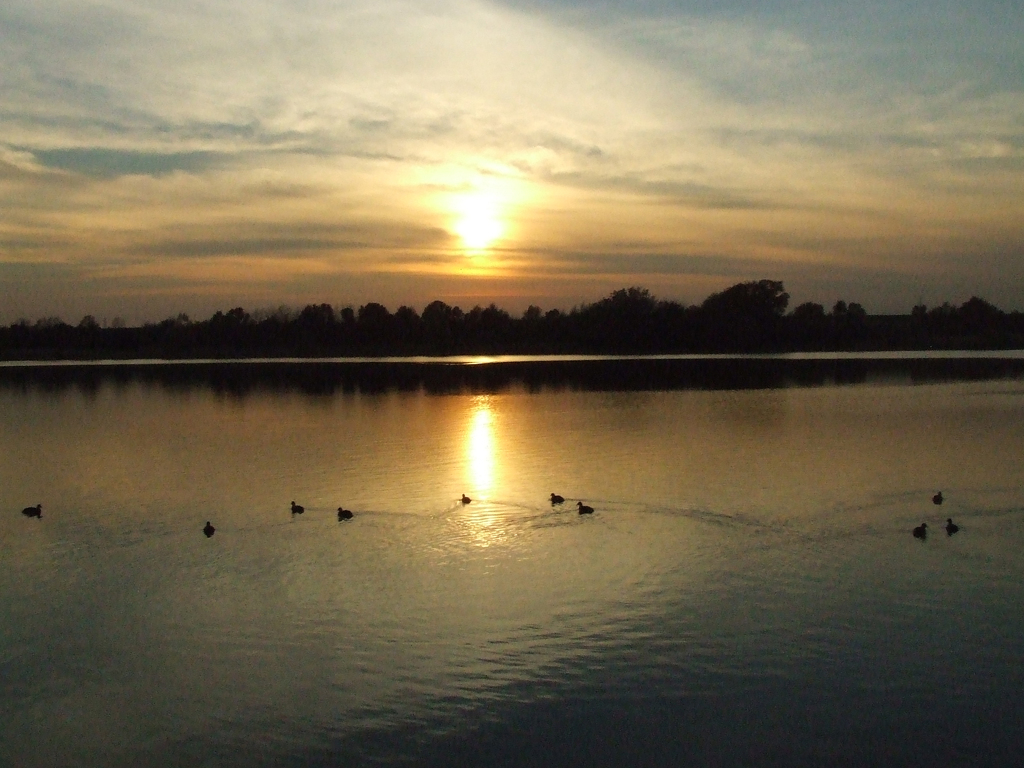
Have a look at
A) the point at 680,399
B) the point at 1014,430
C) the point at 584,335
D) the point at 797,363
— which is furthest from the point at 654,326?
the point at 1014,430

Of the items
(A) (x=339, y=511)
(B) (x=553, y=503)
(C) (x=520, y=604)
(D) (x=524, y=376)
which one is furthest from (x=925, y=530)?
(D) (x=524, y=376)

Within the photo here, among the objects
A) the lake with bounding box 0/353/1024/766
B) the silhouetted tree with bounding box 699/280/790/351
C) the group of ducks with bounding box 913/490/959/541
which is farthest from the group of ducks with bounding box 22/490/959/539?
the silhouetted tree with bounding box 699/280/790/351

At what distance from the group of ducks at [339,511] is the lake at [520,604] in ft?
0.54

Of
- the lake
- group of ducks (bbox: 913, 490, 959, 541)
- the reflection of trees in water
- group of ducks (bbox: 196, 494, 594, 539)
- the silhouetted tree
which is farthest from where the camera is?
the silhouetted tree

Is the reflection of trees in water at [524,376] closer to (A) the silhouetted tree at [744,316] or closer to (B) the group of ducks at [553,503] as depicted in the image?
(A) the silhouetted tree at [744,316]

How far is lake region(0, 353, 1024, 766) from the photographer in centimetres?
748

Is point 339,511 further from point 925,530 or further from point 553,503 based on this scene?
point 925,530

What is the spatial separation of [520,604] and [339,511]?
17.9ft

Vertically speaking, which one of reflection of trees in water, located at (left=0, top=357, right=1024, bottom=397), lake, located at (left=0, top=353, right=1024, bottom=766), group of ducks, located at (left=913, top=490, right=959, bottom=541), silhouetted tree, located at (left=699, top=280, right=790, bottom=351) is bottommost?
lake, located at (left=0, top=353, right=1024, bottom=766)

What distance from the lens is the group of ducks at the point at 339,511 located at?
47.4ft

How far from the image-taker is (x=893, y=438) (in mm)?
23562

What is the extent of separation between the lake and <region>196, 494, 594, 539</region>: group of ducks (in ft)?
0.54

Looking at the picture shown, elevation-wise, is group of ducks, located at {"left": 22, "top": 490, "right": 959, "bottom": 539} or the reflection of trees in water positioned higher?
the reflection of trees in water

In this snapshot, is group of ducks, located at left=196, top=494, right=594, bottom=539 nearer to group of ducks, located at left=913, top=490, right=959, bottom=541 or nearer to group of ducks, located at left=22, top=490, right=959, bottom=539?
group of ducks, located at left=22, top=490, right=959, bottom=539
